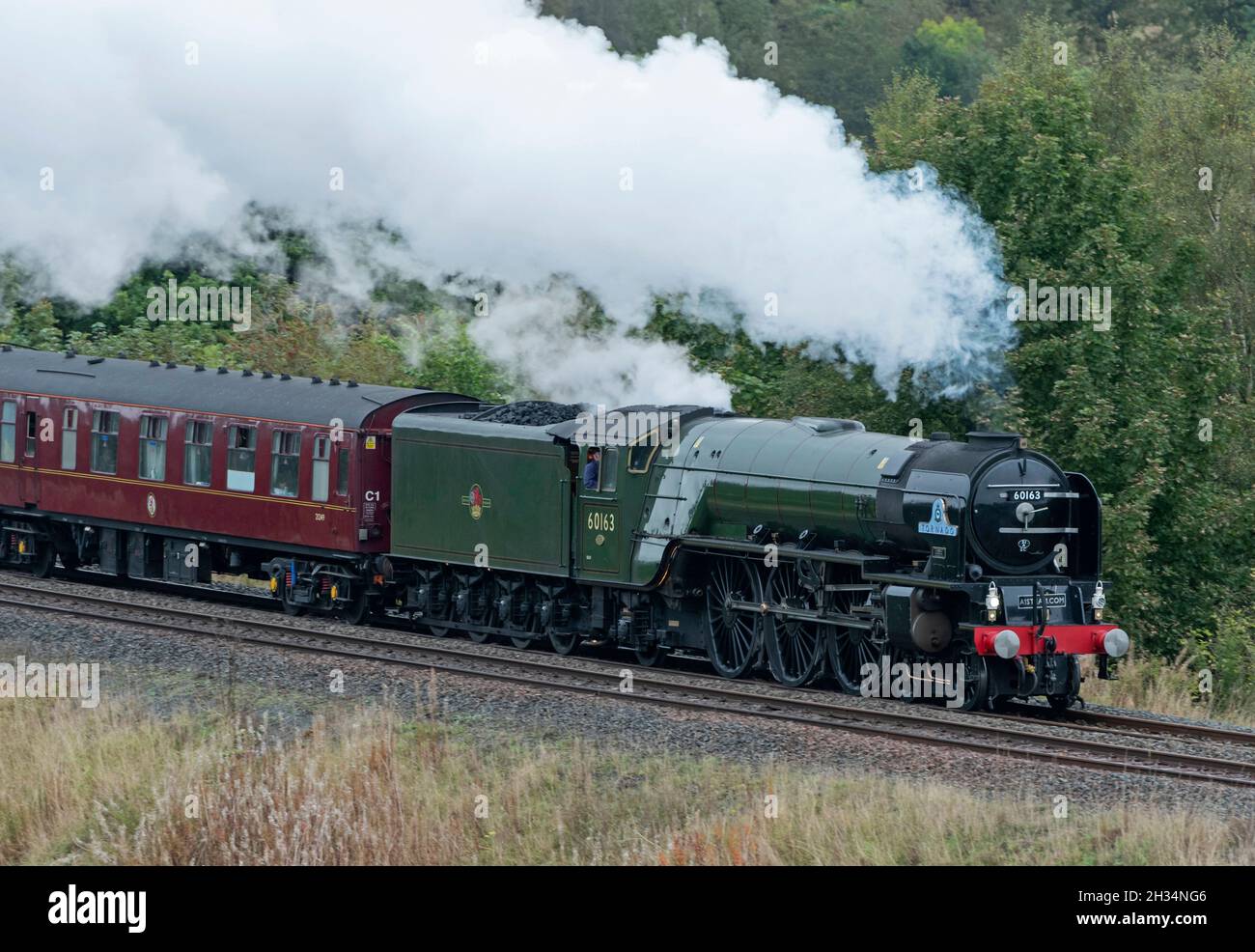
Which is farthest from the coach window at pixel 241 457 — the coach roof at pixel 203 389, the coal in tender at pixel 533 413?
the coal in tender at pixel 533 413

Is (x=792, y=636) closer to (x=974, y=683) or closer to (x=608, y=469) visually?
(x=974, y=683)

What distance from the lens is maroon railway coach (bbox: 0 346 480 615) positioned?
70.6 ft

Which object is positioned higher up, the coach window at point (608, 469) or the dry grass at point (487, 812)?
the coach window at point (608, 469)

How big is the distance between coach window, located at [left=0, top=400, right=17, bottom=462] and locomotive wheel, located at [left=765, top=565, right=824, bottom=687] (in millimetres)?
13217

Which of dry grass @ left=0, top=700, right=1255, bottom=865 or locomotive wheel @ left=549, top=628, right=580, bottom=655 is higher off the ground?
locomotive wheel @ left=549, top=628, right=580, bottom=655

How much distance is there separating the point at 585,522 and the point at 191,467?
6625 mm

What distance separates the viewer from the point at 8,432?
2534 centimetres

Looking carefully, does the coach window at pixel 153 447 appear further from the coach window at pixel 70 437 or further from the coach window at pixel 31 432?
the coach window at pixel 31 432

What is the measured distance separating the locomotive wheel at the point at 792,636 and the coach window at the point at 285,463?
720 centimetres

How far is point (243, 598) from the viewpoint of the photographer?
2402cm

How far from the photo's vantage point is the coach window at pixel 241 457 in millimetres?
22281

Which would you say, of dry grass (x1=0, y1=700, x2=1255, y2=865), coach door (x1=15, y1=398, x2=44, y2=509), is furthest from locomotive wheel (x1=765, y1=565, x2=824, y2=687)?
coach door (x1=15, y1=398, x2=44, y2=509)

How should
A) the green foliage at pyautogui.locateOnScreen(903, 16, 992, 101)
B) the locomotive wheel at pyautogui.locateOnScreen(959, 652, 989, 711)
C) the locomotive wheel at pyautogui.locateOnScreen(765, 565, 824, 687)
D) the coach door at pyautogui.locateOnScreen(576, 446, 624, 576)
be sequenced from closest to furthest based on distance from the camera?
the locomotive wheel at pyautogui.locateOnScreen(959, 652, 989, 711), the locomotive wheel at pyautogui.locateOnScreen(765, 565, 824, 687), the coach door at pyautogui.locateOnScreen(576, 446, 624, 576), the green foliage at pyautogui.locateOnScreen(903, 16, 992, 101)

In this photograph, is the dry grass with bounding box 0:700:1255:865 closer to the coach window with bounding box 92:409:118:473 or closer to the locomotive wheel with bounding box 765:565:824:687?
the locomotive wheel with bounding box 765:565:824:687
